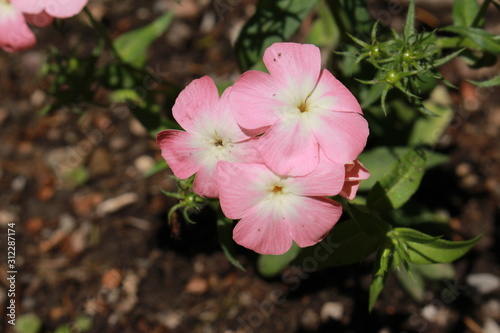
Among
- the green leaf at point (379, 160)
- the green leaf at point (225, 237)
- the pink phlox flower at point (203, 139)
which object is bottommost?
the green leaf at point (379, 160)

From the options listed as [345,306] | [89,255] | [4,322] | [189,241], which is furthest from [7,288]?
[345,306]

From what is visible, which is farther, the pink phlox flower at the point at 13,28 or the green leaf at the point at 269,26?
the green leaf at the point at 269,26

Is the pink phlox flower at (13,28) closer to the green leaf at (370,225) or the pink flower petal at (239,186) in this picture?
the pink flower petal at (239,186)

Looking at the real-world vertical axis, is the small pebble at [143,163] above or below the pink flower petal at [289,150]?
below

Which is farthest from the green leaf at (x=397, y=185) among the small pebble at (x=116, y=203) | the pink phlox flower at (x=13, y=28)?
the small pebble at (x=116, y=203)

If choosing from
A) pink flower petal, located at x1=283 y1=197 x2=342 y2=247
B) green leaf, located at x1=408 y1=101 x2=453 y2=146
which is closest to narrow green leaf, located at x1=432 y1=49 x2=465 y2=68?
pink flower petal, located at x1=283 y1=197 x2=342 y2=247

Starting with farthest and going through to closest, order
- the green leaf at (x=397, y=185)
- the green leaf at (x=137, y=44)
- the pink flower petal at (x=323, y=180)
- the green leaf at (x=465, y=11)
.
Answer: the green leaf at (x=137, y=44)
the green leaf at (x=465, y=11)
the green leaf at (x=397, y=185)
the pink flower petal at (x=323, y=180)

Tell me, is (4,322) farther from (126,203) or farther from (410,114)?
(410,114)

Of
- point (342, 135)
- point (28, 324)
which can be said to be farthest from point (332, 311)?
point (28, 324)
